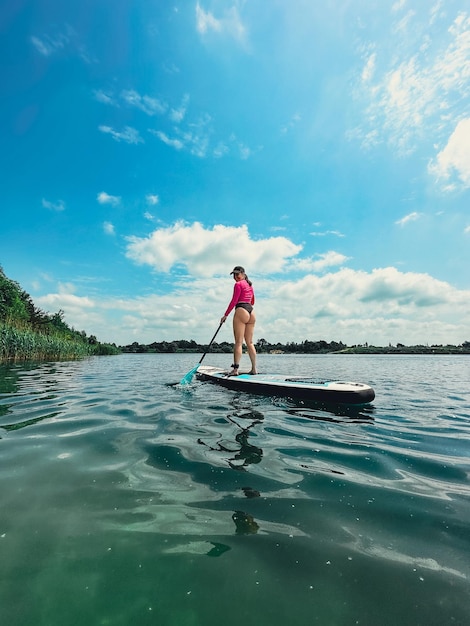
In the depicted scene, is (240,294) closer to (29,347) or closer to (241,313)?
(241,313)

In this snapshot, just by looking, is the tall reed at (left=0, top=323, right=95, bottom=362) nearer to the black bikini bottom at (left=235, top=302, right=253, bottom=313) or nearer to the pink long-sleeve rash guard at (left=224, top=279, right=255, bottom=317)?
the pink long-sleeve rash guard at (left=224, top=279, right=255, bottom=317)

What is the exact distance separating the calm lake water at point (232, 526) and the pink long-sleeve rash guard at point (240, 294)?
472cm

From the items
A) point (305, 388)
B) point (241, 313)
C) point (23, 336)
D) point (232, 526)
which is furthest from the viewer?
point (23, 336)

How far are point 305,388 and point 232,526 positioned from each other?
4.58 meters

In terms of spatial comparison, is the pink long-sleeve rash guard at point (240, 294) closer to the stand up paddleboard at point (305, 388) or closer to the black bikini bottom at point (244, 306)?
the black bikini bottom at point (244, 306)

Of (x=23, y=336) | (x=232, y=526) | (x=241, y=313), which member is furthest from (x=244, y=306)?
(x=23, y=336)

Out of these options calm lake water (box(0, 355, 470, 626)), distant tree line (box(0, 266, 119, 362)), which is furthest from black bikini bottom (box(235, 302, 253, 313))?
distant tree line (box(0, 266, 119, 362))

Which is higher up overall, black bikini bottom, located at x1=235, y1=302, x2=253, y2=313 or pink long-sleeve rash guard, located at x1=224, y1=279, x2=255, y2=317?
pink long-sleeve rash guard, located at x1=224, y1=279, x2=255, y2=317

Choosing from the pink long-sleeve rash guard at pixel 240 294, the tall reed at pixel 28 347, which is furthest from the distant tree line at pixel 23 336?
the pink long-sleeve rash guard at pixel 240 294

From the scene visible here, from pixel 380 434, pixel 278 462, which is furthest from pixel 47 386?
pixel 380 434

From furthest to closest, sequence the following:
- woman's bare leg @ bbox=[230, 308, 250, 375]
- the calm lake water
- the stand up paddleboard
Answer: woman's bare leg @ bbox=[230, 308, 250, 375] < the stand up paddleboard < the calm lake water

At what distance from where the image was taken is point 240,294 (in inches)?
337

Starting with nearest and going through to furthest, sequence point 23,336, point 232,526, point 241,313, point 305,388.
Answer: point 232,526 < point 305,388 < point 241,313 < point 23,336

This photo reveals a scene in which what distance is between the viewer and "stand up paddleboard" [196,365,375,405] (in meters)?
5.98
